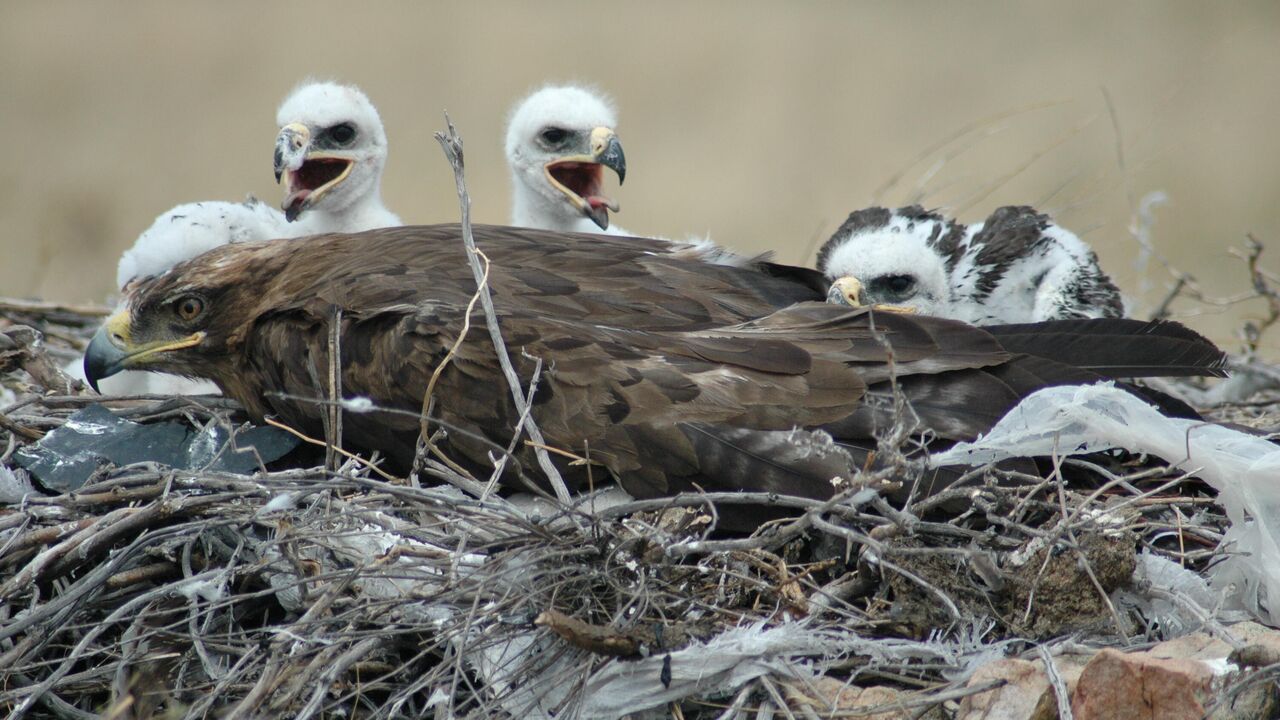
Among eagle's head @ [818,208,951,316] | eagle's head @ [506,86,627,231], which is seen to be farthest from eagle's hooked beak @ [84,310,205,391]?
eagle's head @ [818,208,951,316]

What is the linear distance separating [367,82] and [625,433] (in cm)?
1080

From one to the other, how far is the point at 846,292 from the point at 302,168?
7.36 feet

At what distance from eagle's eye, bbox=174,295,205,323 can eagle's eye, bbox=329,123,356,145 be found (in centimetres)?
129

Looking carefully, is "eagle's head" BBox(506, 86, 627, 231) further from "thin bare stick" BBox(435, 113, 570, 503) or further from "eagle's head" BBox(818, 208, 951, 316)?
"thin bare stick" BBox(435, 113, 570, 503)

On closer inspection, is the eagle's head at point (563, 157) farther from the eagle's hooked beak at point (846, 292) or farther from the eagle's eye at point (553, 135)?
the eagle's hooked beak at point (846, 292)

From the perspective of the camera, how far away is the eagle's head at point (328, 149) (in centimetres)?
503

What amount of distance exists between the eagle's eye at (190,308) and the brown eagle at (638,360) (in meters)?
0.03

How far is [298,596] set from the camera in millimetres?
3037

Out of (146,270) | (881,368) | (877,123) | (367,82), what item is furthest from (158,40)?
(881,368)

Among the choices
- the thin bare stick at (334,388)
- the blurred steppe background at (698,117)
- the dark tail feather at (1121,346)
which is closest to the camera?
the thin bare stick at (334,388)

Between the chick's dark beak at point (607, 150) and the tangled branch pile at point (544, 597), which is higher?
the chick's dark beak at point (607, 150)

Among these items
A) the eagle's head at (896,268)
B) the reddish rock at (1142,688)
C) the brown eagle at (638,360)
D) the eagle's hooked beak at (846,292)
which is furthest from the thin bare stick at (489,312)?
the eagle's head at (896,268)

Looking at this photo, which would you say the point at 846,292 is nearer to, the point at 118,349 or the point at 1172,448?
the point at 1172,448

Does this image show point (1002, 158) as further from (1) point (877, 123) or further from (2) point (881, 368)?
(2) point (881, 368)
